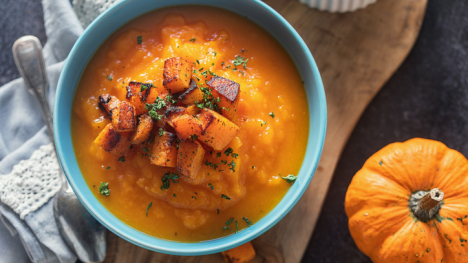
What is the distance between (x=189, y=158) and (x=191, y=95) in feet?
1.21

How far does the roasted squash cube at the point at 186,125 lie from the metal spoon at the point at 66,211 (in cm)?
120

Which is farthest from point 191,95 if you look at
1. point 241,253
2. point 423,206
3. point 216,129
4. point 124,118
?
point 423,206

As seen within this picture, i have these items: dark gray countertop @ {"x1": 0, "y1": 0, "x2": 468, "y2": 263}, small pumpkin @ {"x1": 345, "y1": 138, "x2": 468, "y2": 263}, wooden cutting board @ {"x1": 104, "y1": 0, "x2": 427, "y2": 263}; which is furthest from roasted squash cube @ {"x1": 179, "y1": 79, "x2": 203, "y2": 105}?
dark gray countertop @ {"x1": 0, "y1": 0, "x2": 468, "y2": 263}

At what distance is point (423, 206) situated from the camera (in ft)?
8.42

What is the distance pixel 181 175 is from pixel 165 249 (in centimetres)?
43

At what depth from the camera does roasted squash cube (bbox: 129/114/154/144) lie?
2123mm

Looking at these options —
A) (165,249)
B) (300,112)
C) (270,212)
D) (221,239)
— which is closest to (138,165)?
(165,249)

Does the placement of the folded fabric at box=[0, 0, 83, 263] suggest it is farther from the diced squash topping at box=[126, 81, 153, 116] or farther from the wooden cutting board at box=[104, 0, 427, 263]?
the diced squash topping at box=[126, 81, 153, 116]

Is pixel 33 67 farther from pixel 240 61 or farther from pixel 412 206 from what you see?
pixel 412 206

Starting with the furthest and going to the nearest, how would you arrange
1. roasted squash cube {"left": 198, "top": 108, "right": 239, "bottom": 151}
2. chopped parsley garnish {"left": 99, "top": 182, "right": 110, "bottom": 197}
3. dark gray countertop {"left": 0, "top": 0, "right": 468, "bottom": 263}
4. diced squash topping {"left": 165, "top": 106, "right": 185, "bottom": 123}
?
→ dark gray countertop {"left": 0, "top": 0, "right": 468, "bottom": 263} → chopped parsley garnish {"left": 99, "top": 182, "right": 110, "bottom": 197} → diced squash topping {"left": 165, "top": 106, "right": 185, "bottom": 123} → roasted squash cube {"left": 198, "top": 108, "right": 239, "bottom": 151}

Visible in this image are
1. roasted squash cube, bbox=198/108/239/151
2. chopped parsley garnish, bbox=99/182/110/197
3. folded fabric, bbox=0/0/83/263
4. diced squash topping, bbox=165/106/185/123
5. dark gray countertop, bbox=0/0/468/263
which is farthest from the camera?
dark gray countertop, bbox=0/0/468/263

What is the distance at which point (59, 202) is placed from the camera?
2.76 meters

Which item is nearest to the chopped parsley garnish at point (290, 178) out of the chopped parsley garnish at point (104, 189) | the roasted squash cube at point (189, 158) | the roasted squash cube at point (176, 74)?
the roasted squash cube at point (189, 158)

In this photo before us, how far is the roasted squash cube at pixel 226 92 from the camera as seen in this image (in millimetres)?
2105
